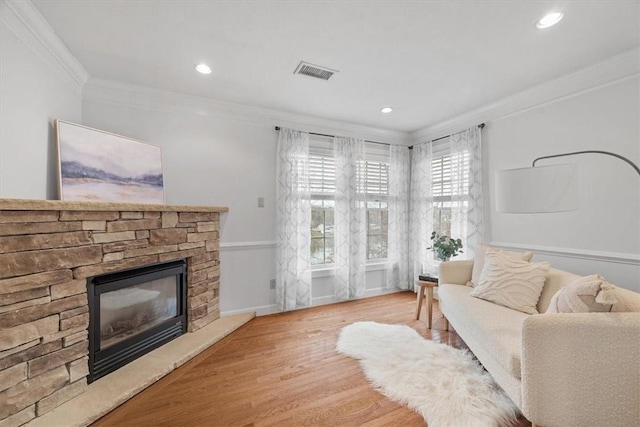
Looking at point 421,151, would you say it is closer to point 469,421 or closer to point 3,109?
point 469,421

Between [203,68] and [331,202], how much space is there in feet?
7.22

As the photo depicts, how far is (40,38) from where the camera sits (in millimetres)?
1850

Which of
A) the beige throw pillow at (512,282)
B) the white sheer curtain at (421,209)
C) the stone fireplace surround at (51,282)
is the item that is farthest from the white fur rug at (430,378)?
the stone fireplace surround at (51,282)

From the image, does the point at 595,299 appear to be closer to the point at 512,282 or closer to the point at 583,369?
the point at 583,369

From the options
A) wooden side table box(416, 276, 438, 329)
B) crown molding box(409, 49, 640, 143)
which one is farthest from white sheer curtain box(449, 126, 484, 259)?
wooden side table box(416, 276, 438, 329)

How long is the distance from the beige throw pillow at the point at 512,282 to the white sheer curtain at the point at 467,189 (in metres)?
0.90

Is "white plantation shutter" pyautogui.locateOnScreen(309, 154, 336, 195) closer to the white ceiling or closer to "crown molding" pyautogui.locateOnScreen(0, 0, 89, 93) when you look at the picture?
the white ceiling

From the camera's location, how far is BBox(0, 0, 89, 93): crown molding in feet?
5.28

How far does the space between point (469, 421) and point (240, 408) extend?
1.43 metres

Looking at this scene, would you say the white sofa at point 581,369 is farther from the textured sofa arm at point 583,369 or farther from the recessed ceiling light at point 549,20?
the recessed ceiling light at point 549,20

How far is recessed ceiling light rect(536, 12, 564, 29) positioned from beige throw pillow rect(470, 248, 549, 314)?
5.93 feet

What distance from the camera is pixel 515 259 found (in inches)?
95.8

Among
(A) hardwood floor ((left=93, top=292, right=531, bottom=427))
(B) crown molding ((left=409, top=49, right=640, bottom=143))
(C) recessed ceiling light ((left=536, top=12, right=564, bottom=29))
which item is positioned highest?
(C) recessed ceiling light ((left=536, top=12, right=564, bottom=29))

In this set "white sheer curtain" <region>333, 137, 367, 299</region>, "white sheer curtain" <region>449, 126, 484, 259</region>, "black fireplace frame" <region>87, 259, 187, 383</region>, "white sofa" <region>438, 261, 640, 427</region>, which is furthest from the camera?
"white sheer curtain" <region>333, 137, 367, 299</region>
